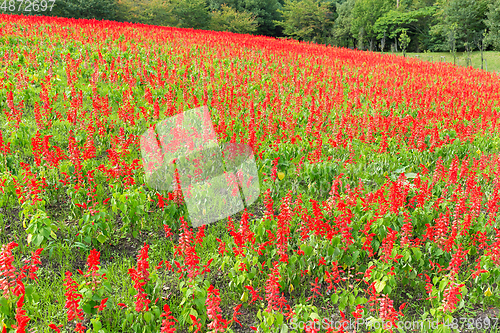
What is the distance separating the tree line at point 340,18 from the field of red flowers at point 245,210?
1725 centimetres

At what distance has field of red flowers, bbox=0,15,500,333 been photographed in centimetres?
285

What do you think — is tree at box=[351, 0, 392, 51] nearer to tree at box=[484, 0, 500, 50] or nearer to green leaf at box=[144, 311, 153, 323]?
tree at box=[484, 0, 500, 50]

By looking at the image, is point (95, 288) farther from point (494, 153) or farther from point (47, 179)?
point (494, 153)

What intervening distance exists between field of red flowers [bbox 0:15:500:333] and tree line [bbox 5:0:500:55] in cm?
1725

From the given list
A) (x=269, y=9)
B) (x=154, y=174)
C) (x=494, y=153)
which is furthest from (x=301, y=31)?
(x=154, y=174)

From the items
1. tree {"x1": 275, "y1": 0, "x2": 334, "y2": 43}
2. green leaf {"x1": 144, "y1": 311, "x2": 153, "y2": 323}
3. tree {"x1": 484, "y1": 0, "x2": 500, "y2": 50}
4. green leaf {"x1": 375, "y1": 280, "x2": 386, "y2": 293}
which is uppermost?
tree {"x1": 275, "y1": 0, "x2": 334, "y2": 43}

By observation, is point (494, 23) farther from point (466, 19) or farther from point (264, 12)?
point (264, 12)

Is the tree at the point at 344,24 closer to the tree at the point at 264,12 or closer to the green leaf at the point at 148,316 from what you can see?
the tree at the point at 264,12

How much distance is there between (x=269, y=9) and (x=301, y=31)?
232 inches

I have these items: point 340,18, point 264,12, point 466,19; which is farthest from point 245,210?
point 340,18

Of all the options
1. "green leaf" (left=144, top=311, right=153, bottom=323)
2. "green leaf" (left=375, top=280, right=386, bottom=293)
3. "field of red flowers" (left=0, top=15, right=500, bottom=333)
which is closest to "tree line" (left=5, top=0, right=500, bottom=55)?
"field of red flowers" (left=0, top=15, right=500, bottom=333)

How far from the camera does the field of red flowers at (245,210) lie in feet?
9.36

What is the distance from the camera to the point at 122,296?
325 cm

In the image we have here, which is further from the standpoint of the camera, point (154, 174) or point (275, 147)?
point (275, 147)
